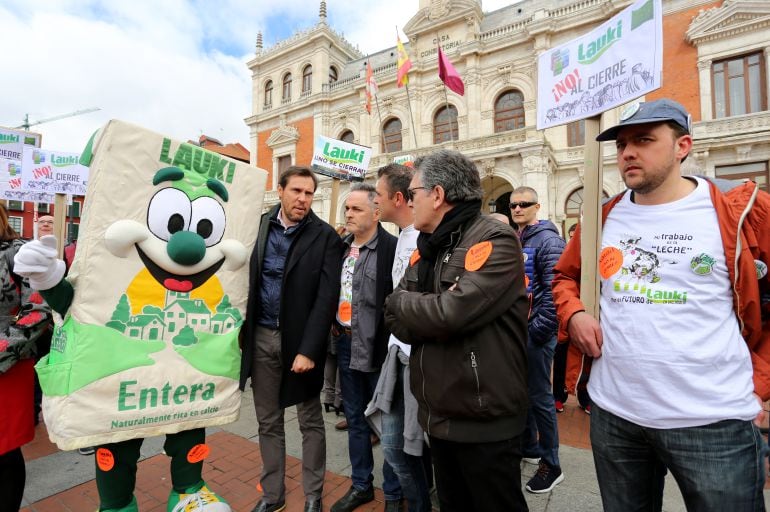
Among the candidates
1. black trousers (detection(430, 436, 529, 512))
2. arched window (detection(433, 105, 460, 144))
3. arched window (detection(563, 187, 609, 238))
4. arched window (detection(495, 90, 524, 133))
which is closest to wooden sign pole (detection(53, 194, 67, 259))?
black trousers (detection(430, 436, 529, 512))

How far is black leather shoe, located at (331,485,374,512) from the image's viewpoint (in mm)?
2496

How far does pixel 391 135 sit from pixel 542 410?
1876 centimetres

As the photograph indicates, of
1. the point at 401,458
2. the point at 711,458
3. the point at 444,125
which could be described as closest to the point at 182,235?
the point at 401,458

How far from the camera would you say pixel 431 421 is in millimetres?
1623

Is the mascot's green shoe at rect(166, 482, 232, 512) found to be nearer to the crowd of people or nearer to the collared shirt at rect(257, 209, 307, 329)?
the crowd of people

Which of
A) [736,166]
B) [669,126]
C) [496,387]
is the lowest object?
[496,387]

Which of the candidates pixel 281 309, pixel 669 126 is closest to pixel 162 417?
pixel 281 309

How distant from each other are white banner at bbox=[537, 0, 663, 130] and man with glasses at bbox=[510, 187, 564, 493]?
3.84 feet

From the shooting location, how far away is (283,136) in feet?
78.4

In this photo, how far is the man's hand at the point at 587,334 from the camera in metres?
1.62

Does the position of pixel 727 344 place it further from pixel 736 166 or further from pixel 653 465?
pixel 736 166

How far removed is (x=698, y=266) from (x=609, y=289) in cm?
32

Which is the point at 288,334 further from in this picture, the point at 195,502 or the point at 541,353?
the point at 541,353

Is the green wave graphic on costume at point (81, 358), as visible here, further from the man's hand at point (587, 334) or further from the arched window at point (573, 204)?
the arched window at point (573, 204)
